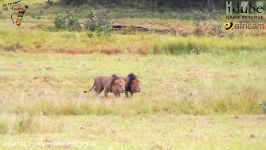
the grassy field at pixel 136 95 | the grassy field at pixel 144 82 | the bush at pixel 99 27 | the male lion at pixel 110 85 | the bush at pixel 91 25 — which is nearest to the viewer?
the grassy field at pixel 136 95

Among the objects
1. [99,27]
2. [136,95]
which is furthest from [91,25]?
[136,95]

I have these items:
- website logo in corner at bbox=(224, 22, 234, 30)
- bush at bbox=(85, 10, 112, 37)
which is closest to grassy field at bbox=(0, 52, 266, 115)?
bush at bbox=(85, 10, 112, 37)

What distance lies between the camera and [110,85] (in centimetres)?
1229

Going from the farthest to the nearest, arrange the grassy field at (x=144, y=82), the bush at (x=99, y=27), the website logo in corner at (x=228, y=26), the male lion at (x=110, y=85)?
the website logo in corner at (x=228, y=26), the bush at (x=99, y=27), the male lion at (x=110, y=85), the grassy field at (x=144, y=82)

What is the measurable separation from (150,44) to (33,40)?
13.9ft

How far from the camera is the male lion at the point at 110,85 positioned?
1212 centimetres

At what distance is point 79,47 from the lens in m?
21.0

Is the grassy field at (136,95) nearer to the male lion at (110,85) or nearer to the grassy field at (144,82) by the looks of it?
the grassy field at (144,82)

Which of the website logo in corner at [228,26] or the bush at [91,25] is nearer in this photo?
the bush at [91,25]

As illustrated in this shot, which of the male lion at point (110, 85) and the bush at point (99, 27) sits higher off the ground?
the male lion at point (110, 85)

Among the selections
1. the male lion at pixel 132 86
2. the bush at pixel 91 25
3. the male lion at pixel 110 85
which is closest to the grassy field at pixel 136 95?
the male lion at pixel 110 85

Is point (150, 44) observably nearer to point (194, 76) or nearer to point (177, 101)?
point (194, 76)

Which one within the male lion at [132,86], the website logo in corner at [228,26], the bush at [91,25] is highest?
the male lion at [132,86]

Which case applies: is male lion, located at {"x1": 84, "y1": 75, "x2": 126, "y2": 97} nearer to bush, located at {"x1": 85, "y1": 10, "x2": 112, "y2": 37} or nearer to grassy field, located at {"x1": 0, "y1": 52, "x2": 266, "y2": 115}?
grassy field, located at {"x1": 0, "y1": 52, "x2": 266, "y2": 115}
